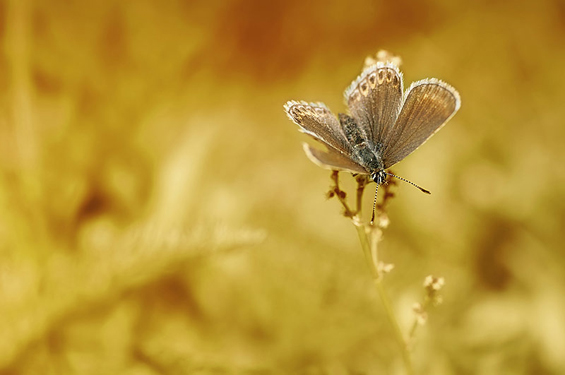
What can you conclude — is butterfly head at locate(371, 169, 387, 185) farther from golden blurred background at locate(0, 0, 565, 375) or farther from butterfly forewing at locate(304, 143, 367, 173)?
golden blurred background at locate(0, 0, 565, 375)

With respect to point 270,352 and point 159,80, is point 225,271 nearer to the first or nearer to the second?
point 270,352

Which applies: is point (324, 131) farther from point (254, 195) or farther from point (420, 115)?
point (254, 195)

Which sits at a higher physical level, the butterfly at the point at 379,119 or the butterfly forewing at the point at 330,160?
the butterfly at the point at 379,119

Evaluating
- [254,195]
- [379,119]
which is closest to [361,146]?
[379,119]

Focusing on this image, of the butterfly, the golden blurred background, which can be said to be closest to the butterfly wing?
the butterfly

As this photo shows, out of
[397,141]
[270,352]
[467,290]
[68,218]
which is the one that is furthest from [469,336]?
[68,218]

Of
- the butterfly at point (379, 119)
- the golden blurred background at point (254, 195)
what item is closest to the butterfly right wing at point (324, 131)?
the butterfly at point (379, 119)

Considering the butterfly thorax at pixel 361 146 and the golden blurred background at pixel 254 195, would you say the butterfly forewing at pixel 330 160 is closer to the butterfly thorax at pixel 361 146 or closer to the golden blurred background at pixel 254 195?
the butterfly thorax at pixel 361 146
